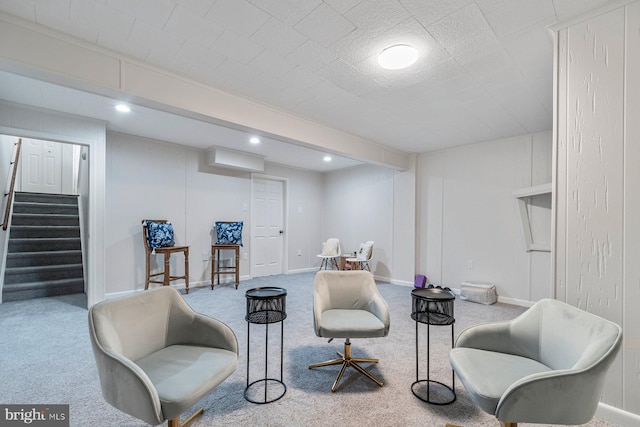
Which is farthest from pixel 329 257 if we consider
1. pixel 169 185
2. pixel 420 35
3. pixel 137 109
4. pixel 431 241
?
pixel 420 35

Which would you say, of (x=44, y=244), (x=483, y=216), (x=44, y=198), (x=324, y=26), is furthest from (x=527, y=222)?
(x=44, y=198)

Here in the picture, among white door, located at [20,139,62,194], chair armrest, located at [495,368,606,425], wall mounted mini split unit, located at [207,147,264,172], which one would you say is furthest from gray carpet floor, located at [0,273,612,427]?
white door, located at [20,139,62,194]

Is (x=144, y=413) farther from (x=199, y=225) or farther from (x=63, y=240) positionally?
(x=63, y=240)

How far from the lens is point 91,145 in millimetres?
3545

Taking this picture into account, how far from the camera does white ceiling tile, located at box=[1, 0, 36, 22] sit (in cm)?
164

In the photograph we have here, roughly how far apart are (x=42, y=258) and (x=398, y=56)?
5942 mm

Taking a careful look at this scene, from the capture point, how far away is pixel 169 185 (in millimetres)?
4684

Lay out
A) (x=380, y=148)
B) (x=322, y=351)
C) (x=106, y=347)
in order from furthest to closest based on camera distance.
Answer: (x=380, y=148) → (x=322, y=351) → (x=106, y=347)

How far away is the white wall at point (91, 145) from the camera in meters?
3.24

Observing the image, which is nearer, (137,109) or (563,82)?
(563,82)

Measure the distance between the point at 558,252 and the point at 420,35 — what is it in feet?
5.48

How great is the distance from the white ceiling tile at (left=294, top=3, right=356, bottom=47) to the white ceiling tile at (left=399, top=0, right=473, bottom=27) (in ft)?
1.21

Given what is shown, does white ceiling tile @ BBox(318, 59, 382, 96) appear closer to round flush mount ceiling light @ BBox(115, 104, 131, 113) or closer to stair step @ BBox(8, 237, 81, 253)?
round flush mount ceiling light @ BBox(115, 104, 131, 113)

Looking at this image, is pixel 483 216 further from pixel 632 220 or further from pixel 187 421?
A: pixel 187 421
